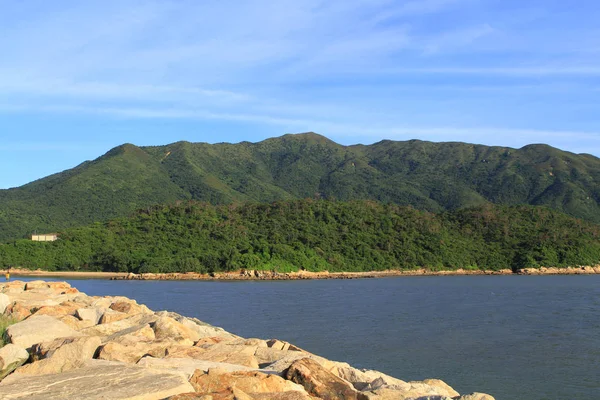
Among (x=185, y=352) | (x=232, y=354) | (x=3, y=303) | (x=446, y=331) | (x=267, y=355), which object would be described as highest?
(x=3, y=303)

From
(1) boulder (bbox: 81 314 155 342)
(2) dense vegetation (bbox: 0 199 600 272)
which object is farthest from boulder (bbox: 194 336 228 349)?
(2) dense vegetation (bbox: 0 199 600 272)

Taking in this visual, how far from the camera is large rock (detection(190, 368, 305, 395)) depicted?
26.3ft

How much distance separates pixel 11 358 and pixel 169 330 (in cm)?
382

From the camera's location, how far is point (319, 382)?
340 inches

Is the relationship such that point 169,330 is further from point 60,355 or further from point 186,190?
point 186,190

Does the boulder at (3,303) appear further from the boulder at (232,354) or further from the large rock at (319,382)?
the large rock at (319,382)

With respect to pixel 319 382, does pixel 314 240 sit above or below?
above

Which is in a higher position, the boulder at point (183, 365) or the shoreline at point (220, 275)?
the boulder at point (183, 365)

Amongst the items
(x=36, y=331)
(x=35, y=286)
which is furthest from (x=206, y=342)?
(x=35, y=286)

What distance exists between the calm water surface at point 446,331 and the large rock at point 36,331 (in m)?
9.87

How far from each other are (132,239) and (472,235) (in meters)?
54.6

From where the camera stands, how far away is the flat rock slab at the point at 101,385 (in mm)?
7406

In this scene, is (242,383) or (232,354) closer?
(242,383)

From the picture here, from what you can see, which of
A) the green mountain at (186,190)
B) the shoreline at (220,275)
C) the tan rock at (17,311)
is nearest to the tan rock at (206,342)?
the tan rock at (17,311)
